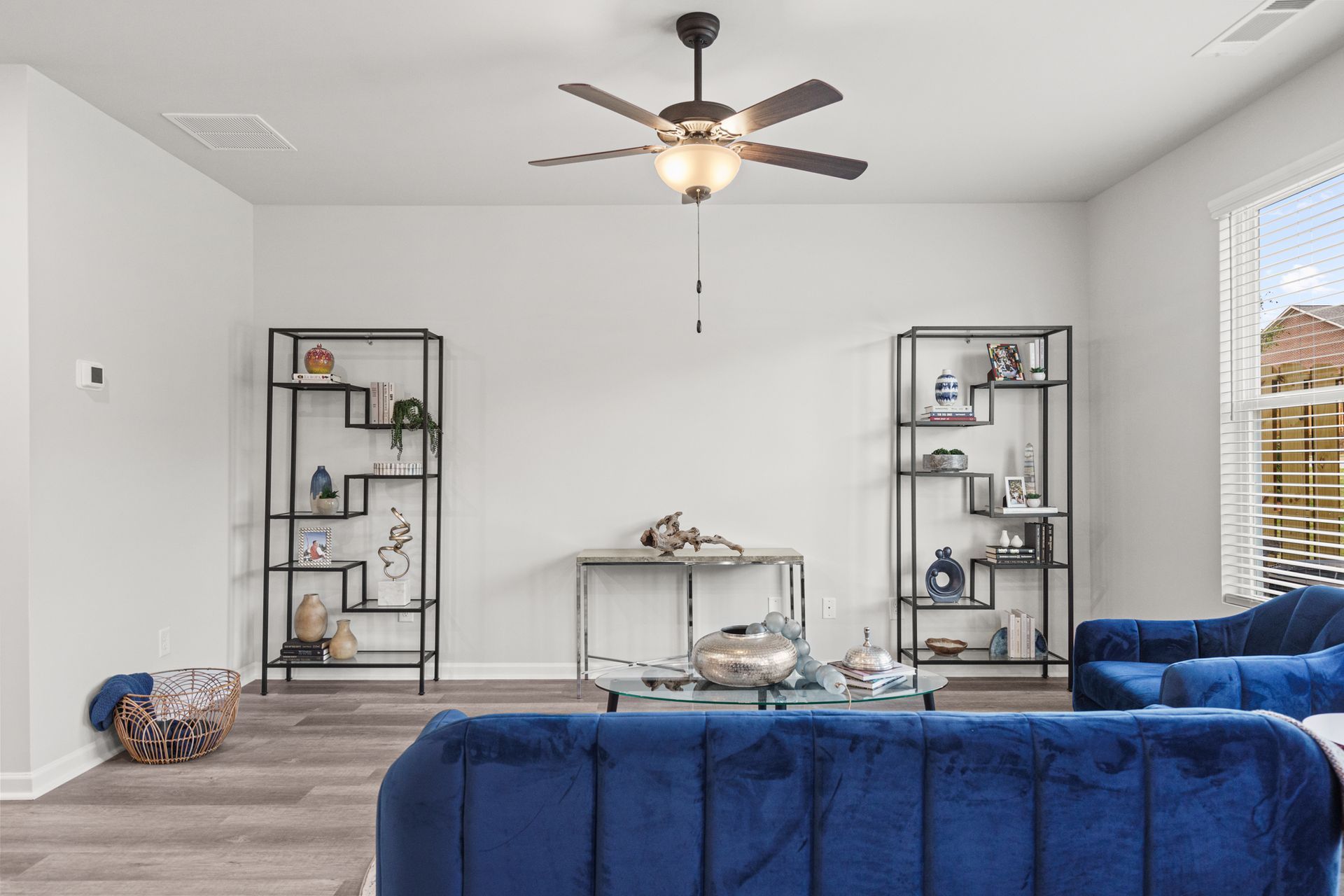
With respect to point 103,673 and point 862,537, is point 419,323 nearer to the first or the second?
point 103,673

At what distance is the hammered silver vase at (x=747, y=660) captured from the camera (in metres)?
2.55

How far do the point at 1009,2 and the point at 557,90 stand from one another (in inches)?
66.3

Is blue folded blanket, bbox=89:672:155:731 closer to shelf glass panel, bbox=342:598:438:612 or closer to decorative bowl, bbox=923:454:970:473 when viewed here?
shelf glass panel, bbox=342:598:438:612

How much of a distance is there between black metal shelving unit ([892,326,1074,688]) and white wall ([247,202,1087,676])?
0.10m

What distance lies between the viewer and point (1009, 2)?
103 inches

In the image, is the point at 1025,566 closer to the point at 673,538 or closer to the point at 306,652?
the point at 673,538

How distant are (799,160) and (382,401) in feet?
9.21

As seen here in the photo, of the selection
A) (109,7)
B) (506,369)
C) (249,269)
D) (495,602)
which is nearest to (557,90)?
(109,7)

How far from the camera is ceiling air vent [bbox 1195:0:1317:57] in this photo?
261 centimetres

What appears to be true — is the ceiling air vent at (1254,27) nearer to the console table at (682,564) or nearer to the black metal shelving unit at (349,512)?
the console table at (682,564)

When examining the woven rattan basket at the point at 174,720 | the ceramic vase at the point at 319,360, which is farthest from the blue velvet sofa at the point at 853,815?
the ceramic vase at the point at 319,360

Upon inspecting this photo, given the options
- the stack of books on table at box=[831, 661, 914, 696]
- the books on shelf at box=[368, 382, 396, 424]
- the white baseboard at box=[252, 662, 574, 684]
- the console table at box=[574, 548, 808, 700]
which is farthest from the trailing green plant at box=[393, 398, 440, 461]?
the stack of books on table at box=[831, 661, 914, 696]

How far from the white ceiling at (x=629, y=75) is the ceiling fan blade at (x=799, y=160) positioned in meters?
0.45

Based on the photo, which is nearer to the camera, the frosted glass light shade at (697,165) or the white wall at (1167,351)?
the frosted glass light shade at (697,165)
